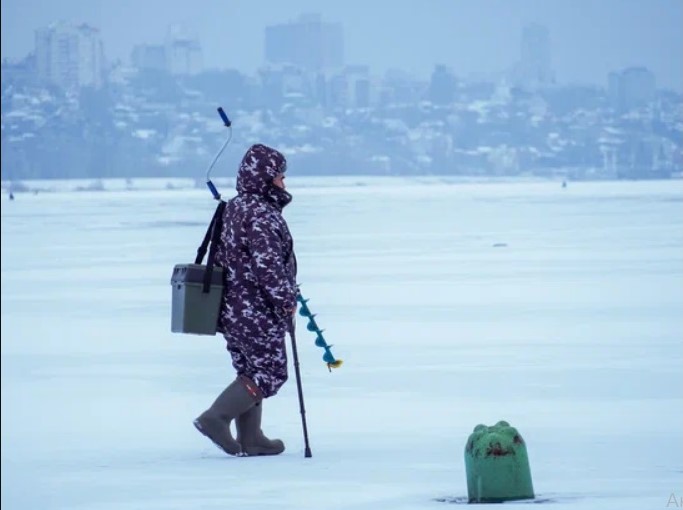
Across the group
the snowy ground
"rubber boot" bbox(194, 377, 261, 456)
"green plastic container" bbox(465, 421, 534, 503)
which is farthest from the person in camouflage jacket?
"green plastic container" bbox(465, 421, 534, 503)

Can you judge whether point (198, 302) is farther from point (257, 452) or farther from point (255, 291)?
point (257, 452)

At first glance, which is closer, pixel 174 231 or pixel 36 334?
pixel 36 334

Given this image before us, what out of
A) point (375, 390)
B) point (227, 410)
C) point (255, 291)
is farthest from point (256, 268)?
point (375, 390)

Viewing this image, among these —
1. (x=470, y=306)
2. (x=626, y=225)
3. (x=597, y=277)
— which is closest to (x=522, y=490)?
(x=470, y=306)

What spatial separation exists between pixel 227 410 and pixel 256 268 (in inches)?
23.7

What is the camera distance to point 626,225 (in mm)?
37844

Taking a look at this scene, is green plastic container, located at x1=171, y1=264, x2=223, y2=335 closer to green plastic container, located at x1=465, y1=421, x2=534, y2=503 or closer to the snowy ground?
the snowy ground

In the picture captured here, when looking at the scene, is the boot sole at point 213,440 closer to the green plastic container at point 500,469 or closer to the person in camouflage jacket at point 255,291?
the person in camouflage jacket at point 255,291

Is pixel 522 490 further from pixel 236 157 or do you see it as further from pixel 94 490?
pixel 236 157

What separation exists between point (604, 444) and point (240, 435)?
1.44 m

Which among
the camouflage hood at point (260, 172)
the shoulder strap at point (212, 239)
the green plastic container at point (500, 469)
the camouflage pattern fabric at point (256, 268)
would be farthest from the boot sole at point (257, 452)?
the green plastic container at point (500, 469)

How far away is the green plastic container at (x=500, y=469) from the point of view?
628cm

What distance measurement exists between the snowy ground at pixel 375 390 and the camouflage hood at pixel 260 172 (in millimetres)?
1040

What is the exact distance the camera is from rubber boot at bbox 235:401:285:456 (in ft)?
25.6
